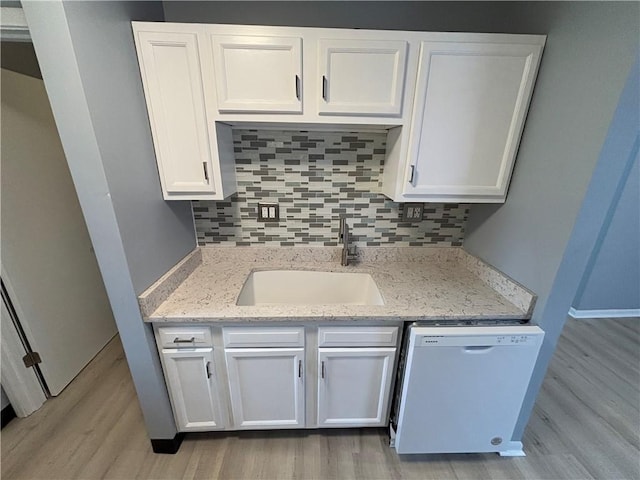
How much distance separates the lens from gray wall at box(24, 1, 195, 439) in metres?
0.87

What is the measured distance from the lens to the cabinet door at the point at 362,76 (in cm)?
116

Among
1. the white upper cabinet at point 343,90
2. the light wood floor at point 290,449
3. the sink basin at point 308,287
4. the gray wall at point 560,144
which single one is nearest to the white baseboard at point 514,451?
the light wood floor at point 290,449

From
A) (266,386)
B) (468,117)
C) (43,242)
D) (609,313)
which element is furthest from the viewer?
(609,313)

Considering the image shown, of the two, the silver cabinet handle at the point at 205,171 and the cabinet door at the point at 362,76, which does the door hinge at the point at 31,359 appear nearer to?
the silver cabinet handle at the point at 205,171

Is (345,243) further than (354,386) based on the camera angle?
Yes

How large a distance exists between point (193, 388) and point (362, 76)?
1.71 meters

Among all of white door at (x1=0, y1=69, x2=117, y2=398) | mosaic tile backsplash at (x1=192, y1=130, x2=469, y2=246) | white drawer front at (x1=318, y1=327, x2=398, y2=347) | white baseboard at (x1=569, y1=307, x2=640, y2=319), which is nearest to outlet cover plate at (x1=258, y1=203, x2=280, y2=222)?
mosaic tile backsplash at (x1=192, y1=130, x2=469, y2=246)

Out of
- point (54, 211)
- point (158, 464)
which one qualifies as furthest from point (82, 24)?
point (158, 464)

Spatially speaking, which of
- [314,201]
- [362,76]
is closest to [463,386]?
[314,201]

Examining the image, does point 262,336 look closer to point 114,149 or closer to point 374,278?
point 374,278

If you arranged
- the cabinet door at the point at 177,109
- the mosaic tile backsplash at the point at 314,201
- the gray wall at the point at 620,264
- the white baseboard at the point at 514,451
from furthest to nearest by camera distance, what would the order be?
the gray wall at the point at 620,264 < the mosaic tile backsplash at the point at 314,201 < the white baseboard at the point at 514,451 < the cabinet door at the point at 177,109

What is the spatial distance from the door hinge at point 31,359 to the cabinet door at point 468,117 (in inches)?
95.9

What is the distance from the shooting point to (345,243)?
5.54 ft

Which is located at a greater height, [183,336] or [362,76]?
[362,76]
